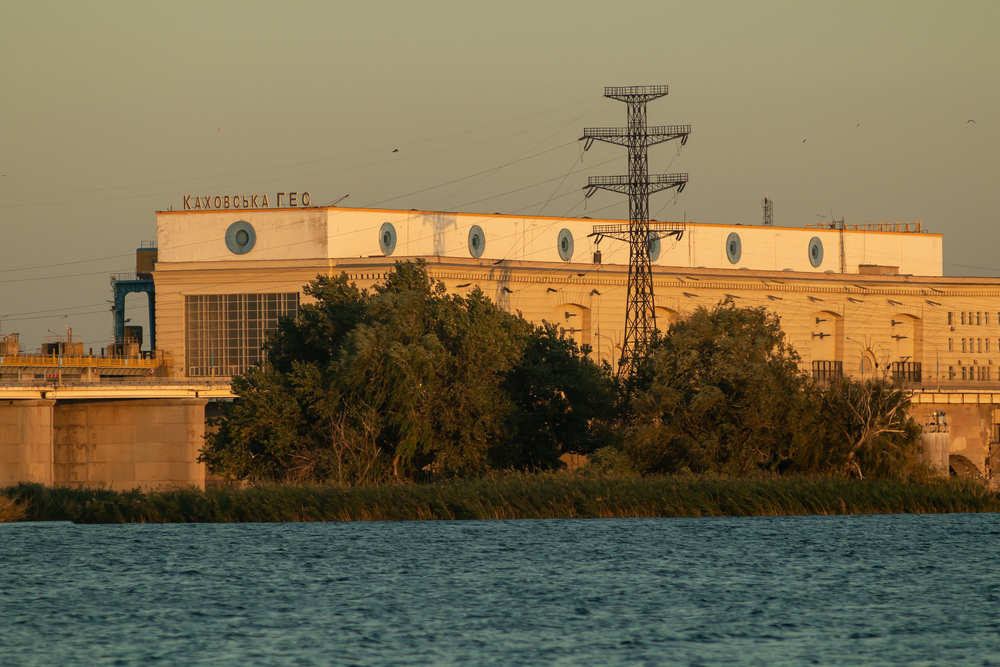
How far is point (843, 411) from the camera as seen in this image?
67.4 metres

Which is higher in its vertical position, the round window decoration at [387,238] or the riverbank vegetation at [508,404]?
the round window decoration at [387,238]

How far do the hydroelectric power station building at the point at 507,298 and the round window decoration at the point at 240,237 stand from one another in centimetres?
17

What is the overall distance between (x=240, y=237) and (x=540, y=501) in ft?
244

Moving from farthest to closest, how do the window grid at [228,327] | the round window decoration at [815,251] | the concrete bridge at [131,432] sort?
the round window decoration at [815,251] < the window grid at [228,327] < the concrete bridge at [131,432]

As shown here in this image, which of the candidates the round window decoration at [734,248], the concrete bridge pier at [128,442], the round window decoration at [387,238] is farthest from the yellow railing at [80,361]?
the round window decoration at [734,248]

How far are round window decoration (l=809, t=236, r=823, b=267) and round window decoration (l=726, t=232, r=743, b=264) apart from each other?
9.96 meters

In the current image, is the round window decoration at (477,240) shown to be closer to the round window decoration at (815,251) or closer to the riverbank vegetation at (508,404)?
the round window decoration at (815,251)

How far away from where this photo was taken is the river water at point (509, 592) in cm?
3369

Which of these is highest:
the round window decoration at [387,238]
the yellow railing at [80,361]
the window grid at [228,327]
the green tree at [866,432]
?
the round window decoration at [387,238]

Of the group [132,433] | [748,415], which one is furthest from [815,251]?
[748,415]

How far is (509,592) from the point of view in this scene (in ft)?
142

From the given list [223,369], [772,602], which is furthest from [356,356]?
[223,369]

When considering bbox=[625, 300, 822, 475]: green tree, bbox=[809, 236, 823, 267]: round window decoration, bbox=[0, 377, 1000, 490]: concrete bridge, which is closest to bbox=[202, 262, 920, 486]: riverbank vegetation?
bbox=[625, 300, 822, 475]: green tree

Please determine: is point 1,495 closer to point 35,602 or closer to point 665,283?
point 35,602
